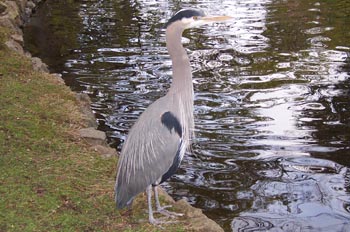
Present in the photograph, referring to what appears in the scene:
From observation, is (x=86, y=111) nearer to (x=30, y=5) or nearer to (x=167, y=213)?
(x=167, y=213)

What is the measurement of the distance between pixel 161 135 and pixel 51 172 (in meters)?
1.45

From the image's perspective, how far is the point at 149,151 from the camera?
4.25 meters

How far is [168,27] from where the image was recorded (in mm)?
4238

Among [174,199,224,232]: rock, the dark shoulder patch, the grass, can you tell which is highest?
the dark shoulder patch

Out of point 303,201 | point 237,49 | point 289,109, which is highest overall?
point 237,49

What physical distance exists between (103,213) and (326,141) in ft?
12.2

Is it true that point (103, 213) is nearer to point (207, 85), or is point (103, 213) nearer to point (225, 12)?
point (207, 85)

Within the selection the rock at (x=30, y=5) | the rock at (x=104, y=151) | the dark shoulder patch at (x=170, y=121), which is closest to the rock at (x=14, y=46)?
the rock at (x=104, y=151)

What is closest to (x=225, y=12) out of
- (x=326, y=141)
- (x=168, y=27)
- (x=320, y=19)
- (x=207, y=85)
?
(x=320, y=19)

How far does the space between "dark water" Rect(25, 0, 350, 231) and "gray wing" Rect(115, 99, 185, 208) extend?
1.48 meters

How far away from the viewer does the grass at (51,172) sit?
4.44 m

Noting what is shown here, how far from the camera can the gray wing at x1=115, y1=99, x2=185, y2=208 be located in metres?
4.21

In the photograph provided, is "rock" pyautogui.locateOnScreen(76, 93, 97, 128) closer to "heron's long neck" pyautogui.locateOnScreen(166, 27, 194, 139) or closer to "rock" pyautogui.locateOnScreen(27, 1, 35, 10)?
"heron's long neck" pyautogui.locateOnScreen(166, 27, 194, 139)

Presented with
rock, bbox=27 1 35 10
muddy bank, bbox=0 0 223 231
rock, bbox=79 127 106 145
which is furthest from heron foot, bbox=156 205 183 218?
rock, bbox=27 1 35 10
